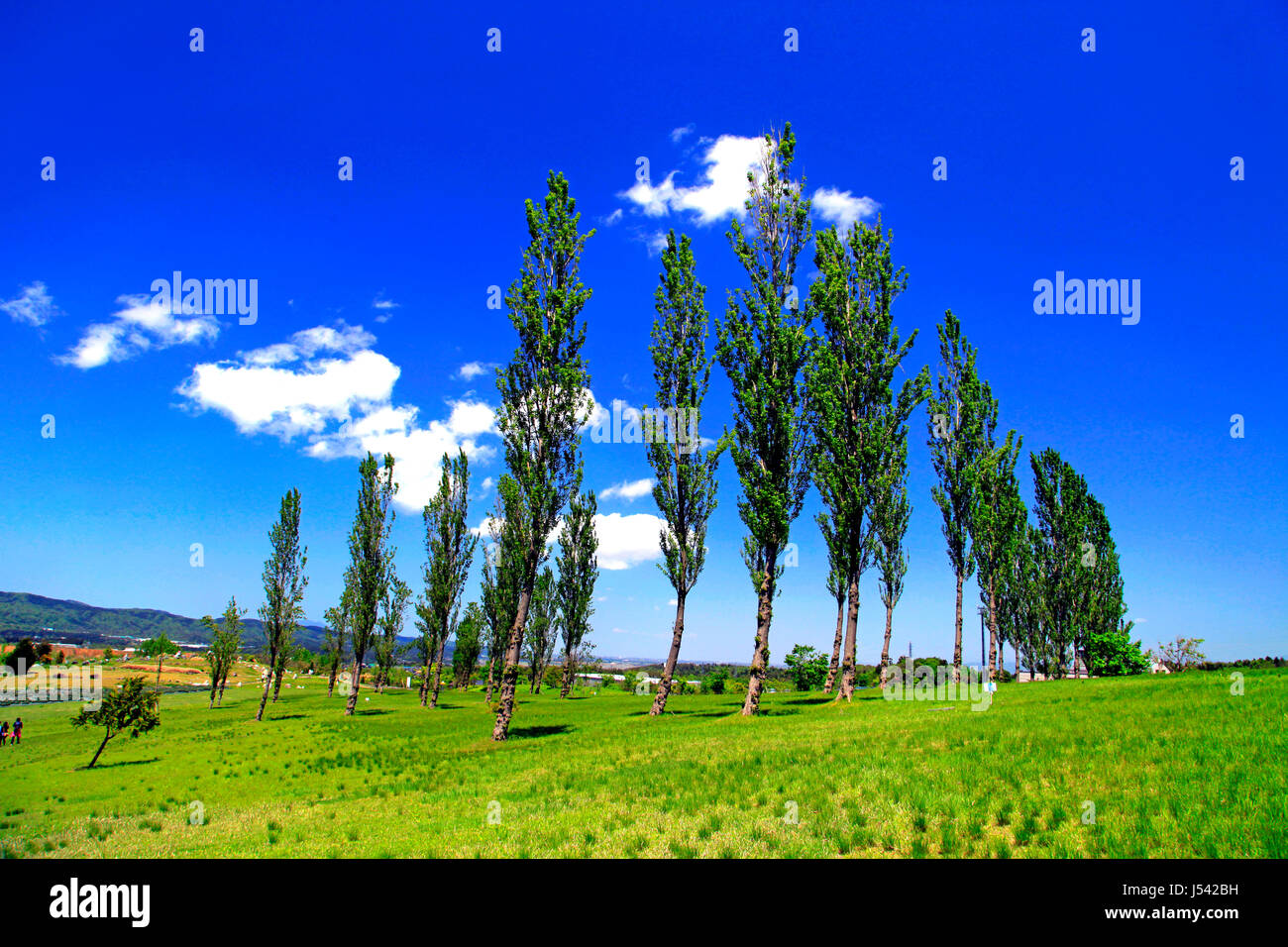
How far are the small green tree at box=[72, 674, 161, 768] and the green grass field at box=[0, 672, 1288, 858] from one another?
225cm

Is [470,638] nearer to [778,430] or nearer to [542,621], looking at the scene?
[542,621]

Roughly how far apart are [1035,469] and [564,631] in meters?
51.9

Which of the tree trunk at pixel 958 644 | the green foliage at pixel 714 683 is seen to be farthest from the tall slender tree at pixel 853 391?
the green foliage at pixel 714 683

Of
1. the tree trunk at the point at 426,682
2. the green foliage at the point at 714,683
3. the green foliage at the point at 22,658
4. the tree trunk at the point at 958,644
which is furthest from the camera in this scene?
the green foliage at the point at 22,658

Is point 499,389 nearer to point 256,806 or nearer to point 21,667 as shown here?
point 256,806

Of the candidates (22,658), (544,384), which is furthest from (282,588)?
(22,658)

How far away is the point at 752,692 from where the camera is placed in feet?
93.7

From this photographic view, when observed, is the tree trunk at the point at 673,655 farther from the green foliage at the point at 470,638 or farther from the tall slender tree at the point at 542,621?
the green foliage at the point at 470,638

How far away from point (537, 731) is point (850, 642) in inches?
681

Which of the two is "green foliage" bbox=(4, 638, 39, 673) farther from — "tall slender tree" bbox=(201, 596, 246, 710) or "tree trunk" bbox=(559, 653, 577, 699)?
"tree trunk" bbox=(559, 653, 577, 699)

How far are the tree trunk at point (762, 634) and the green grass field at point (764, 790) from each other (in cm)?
310

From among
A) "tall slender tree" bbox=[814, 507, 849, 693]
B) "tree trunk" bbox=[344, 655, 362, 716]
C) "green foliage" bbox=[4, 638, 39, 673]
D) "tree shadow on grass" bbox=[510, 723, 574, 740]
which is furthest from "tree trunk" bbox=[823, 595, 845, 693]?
"green foliage" bbox=[4, 638, 39, 673]

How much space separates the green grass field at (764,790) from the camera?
823cm

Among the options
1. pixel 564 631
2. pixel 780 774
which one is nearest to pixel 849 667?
pixel 780 774
